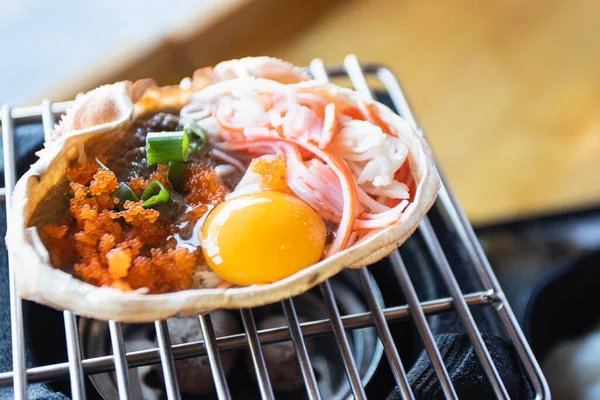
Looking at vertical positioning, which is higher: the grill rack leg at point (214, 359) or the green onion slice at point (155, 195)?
the green onion slice at point (155, 195)

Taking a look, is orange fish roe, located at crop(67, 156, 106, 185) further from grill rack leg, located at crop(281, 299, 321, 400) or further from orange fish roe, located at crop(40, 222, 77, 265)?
grill rack leg, located at crop(281, 299, 321, 400)

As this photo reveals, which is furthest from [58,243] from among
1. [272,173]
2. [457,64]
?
[457,64]

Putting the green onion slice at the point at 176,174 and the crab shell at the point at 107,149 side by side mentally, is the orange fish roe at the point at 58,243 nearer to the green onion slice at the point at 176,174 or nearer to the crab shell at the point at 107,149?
the crab shell at the point at 107,149

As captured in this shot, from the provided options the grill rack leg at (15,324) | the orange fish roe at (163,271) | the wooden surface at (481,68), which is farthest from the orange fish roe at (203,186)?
the wooden surface at (481,68)

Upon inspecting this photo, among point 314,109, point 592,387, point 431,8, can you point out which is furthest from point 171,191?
point 431,8

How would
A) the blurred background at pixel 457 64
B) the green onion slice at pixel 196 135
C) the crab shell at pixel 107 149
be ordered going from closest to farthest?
1. the crab shell at pixel 107 149
2. the green onion slice at pixel 196 135
3. the blurred background at pixel 457 64

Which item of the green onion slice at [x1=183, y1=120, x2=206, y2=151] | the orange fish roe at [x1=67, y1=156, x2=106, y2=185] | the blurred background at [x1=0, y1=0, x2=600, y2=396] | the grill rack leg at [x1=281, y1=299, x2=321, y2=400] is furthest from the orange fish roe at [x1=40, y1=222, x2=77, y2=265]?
the blurred background at [x1=0, y1=0, x2=600, y2=396]
